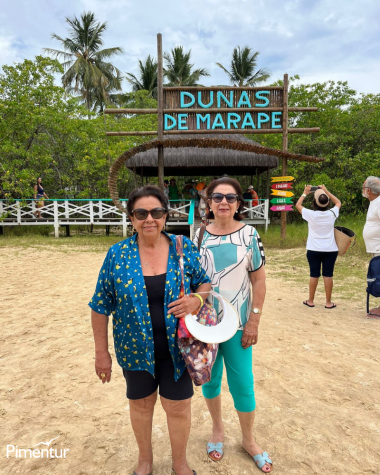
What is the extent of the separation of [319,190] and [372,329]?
1.87m

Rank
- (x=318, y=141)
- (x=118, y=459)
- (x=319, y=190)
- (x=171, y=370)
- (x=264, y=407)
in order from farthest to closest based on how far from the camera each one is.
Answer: (x=318, y=141)
(x=319, y=190)
(x=264, y=407)
(x=118, y=459)
(x=171, y=370)

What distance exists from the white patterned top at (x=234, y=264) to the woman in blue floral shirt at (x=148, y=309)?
0.13 metres

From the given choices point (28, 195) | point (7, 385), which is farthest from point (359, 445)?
point (28, 195)

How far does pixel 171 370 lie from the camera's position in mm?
1703

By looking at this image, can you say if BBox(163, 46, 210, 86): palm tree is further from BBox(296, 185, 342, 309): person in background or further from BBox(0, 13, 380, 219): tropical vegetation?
BBox(296, 185, 342, 309): person in background

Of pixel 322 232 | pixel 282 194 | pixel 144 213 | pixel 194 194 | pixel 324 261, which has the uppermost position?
pixel 194 194

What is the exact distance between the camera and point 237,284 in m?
1.92

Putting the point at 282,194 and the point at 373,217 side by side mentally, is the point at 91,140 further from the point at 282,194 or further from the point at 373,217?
the point at 373,217

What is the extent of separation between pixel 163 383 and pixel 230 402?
120 cm

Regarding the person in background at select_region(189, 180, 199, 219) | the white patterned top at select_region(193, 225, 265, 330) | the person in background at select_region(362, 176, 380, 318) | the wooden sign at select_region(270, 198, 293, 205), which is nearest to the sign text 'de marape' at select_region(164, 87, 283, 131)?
the wooden sign at select_region(270, 198, 293, 205)

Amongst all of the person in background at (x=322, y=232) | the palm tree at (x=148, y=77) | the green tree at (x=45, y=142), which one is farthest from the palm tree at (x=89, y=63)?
the person in background at (x=322, y=232)

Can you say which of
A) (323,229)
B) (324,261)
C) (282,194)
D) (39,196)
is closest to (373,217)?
(323,229)

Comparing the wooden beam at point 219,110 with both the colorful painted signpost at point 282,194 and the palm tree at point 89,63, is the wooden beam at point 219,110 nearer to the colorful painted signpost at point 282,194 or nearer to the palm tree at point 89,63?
the colorful painted signpost at point 282,194

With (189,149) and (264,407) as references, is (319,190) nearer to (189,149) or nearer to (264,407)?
(264,407)
